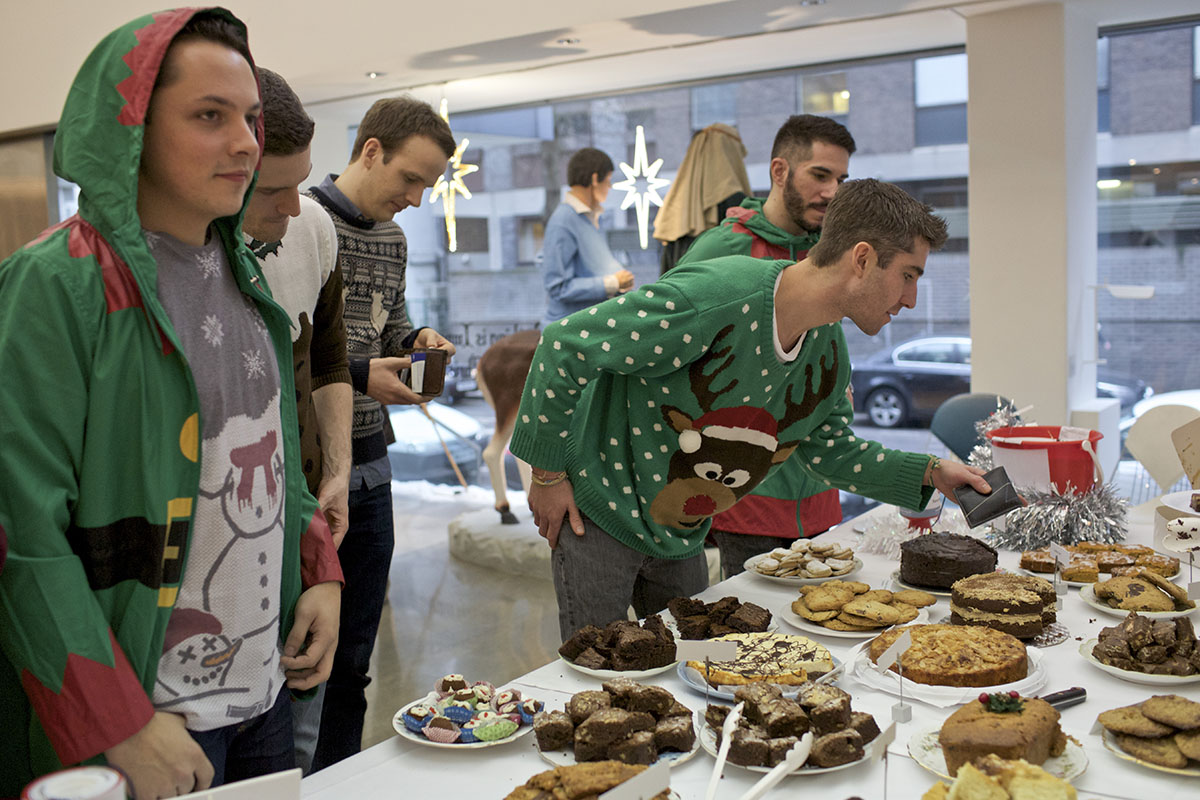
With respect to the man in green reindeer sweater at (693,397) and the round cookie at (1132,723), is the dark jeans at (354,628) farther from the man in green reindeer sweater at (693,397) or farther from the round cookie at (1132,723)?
the round cookie at (1132,723)

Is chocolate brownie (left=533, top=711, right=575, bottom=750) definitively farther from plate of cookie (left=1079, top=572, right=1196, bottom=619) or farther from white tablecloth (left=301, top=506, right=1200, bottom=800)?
plate of cookie (left=1079, top=572, right=1196, bottom=619)

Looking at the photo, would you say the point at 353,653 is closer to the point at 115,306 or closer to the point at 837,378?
the point at 837,378

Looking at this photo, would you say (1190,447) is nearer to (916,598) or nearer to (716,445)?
(916,598)

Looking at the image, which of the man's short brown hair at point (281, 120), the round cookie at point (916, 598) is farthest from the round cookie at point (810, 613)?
the man's short brown hair at point (281, 120)

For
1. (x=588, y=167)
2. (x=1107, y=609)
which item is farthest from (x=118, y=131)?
(x=588, y=167)

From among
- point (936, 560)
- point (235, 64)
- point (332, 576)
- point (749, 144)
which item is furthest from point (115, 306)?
point (749, 144)

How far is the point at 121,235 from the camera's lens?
1134 millimetres

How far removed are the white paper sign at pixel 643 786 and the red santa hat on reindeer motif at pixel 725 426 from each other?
902 mm

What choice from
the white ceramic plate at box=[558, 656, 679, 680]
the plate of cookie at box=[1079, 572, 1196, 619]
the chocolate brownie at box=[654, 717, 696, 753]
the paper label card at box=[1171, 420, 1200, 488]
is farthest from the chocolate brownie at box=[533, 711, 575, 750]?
the paper label card at box=[1171, 420, 1200, 488]

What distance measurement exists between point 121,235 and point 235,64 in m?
0.24

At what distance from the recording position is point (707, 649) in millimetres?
A: 1479

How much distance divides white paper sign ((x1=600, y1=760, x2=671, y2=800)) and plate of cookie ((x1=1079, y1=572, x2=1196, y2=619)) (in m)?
1.17

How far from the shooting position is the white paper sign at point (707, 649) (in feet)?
4.82

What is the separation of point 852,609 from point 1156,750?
0.61 m
